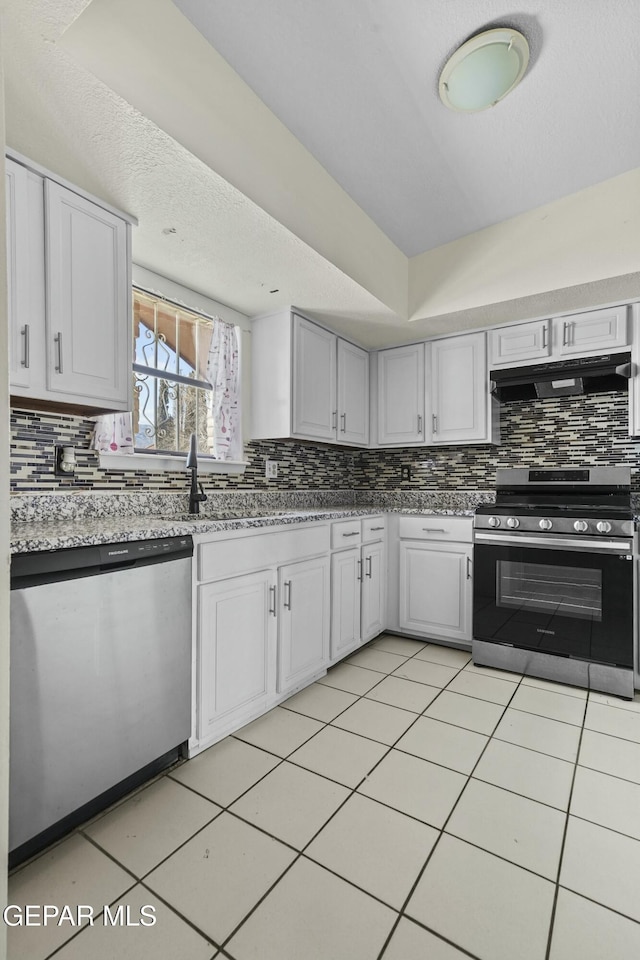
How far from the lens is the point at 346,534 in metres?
2.81

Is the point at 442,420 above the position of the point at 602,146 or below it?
below

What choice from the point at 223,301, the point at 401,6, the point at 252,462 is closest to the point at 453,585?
the point at 252,462

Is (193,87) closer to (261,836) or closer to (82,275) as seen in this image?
(82,275)

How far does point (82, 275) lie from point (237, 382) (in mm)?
1253

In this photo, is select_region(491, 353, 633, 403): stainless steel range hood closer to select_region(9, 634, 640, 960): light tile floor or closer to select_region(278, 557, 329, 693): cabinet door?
select_region(278, 557, 329, 693): cabinet door

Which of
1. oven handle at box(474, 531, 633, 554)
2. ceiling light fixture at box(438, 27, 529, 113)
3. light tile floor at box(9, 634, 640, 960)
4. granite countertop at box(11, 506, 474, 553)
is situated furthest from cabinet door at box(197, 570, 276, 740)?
ceiling light fixture at box(438, 27, 529, 113)

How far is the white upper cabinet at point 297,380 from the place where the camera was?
2.95m

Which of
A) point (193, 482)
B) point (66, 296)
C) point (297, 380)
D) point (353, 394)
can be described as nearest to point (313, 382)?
point (297, 380)

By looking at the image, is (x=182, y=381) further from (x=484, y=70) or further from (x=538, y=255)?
(x=538, y=255)

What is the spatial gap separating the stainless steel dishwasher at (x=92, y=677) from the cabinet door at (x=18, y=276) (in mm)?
720

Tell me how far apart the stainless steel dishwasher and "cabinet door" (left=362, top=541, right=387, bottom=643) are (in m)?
1.45

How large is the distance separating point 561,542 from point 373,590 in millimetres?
1192

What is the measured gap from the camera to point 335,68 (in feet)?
5.93

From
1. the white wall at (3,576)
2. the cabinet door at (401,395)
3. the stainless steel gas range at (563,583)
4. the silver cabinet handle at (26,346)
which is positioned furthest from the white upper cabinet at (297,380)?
the white wall at (3,576)
